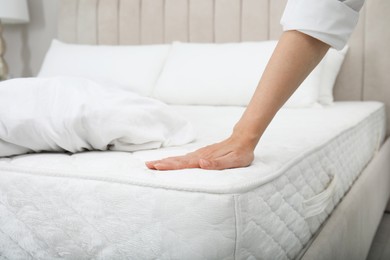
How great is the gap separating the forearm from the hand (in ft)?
0.11

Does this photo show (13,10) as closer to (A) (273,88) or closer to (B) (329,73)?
(B) (329,73)

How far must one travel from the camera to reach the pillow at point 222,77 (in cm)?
188

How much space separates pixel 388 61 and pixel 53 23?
2.34 metres

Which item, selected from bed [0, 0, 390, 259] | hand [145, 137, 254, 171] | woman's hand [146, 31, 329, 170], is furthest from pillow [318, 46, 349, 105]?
hand [145, 137, 254, 171]

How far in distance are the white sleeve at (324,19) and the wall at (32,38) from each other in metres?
2.68

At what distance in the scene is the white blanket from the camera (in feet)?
2.79

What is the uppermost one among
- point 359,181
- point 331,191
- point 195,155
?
point 195,155

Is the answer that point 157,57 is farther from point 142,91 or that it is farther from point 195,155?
point 195,155

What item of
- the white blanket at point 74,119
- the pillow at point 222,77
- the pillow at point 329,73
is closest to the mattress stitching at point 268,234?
the white blanket at point 74,119

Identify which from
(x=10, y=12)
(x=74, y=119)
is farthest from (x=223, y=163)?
(x=10, y=12)

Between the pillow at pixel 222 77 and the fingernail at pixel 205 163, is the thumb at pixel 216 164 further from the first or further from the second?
the pillow at pixel 222 77

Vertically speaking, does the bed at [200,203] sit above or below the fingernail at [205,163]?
below

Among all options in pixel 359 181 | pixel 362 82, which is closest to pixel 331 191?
pixel 359 181

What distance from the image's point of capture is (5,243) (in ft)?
2.51
